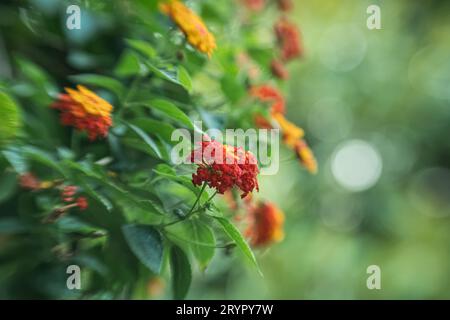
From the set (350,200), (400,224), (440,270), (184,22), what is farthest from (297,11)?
(184,22)

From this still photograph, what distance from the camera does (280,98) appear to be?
115cm

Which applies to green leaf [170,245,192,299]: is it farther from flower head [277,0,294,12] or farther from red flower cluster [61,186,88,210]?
flower head [277,0,294,12]

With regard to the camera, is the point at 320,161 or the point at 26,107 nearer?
the point at 26,107

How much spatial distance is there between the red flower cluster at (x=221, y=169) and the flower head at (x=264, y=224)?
1.09 ft

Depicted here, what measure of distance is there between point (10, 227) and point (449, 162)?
9.97 feet

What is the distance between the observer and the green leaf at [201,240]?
84cm

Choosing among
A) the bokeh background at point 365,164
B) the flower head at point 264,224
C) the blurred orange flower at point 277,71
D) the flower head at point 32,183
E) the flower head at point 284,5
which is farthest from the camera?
the bokeh background at point 365,164

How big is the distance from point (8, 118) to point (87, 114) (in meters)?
0.11

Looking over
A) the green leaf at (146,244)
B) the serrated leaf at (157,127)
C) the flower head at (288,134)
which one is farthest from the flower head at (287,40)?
the green leaf at (146,244)

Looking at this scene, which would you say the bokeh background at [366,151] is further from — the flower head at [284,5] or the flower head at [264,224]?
the flower head at [264,224]

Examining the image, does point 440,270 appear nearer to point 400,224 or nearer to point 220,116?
point 400,224

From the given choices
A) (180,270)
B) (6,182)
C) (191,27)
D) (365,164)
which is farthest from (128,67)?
(365,164)

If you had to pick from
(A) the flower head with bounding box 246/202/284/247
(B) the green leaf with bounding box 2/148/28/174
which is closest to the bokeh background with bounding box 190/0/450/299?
(A) the flower head with bounding box 246/202/284/247

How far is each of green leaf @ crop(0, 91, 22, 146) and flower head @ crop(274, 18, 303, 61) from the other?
0.66 meters
